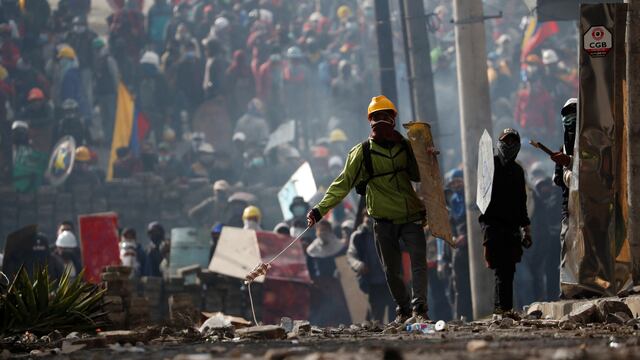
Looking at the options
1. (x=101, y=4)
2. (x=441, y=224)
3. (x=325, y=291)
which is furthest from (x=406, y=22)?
(x=101, y=4)

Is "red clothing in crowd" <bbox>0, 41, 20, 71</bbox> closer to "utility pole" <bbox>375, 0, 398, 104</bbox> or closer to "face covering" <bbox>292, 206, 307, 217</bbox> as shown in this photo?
"utility pole" <bbox>375, 0, 398, 104</bbox>

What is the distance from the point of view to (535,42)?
113 ft

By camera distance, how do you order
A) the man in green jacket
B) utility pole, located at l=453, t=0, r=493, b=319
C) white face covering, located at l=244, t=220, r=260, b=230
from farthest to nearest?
1. white face covering, located at l=244, t=220, r=260, b=230
2. utility pole, located at l=453, t=0, r=493, b=319
3. the man in green jacket

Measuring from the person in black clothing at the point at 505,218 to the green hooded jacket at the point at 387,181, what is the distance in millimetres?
575

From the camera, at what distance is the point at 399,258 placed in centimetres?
1198

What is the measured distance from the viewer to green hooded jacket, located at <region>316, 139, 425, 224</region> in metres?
11.7

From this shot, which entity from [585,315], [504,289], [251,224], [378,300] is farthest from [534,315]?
[251,224]

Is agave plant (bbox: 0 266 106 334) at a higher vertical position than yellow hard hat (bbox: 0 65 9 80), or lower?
lower

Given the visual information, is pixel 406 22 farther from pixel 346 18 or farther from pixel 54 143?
pixel 346 18

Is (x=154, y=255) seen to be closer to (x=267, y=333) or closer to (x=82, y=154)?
(x=82, y=154)

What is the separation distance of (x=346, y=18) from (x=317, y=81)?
3.38m

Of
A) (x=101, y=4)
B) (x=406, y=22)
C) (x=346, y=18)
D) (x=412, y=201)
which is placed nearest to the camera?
(x=412, y=201)

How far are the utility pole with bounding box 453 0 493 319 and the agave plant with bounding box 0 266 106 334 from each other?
634cm

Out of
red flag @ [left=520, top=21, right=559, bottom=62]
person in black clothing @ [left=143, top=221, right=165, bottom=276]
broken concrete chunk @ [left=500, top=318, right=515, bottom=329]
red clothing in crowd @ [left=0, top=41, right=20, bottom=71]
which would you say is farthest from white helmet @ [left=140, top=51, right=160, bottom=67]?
broken concrete chunk @ [left=500, top=318, right=515, bottom=329]
